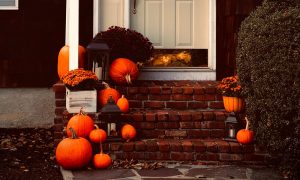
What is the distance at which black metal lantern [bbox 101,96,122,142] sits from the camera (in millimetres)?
6424

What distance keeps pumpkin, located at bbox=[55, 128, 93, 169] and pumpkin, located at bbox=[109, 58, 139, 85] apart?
1.47 m

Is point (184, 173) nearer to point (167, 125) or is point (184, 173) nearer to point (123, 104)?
point (167, 125)

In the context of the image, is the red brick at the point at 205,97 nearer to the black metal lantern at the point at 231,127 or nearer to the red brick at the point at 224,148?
the black metal lantern at the point at 231,127

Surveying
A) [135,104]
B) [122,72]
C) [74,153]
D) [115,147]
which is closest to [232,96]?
[135,104]

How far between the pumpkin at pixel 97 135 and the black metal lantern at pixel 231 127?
1498 mm

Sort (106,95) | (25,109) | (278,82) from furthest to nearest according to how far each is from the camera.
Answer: (25,109) → (106,95) → (278,82)

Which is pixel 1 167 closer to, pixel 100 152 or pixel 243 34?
pixel 100 152

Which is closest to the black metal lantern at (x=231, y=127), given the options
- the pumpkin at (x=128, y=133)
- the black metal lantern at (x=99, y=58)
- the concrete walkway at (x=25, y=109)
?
the pumpkin at (x=128, y=133)

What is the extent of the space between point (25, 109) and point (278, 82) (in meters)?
4.82

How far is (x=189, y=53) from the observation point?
8.71 metres

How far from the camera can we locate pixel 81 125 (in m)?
6.38

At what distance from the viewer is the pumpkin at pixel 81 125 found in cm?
637

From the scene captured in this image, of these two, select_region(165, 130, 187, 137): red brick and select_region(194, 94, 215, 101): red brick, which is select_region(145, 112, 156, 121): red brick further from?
select_region(194, 94, 215, 101): red brick

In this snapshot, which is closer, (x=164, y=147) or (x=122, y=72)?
(x=164, y=147)
